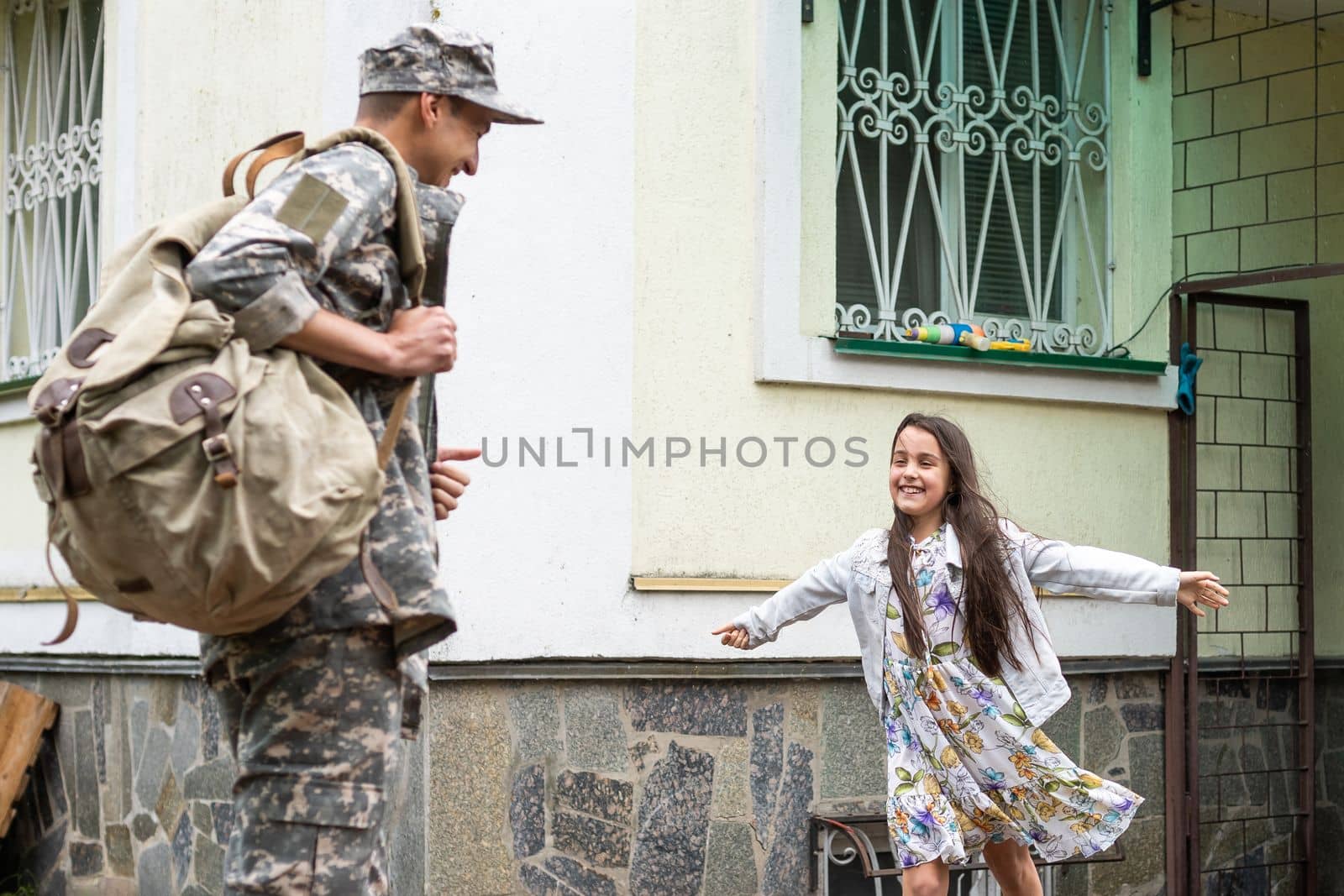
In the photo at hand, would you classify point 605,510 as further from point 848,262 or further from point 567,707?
point 848,262

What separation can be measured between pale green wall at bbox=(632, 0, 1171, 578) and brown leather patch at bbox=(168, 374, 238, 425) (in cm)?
345

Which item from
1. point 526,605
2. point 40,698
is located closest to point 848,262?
point 526,605

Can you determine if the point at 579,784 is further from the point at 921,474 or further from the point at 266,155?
the point at 266,155

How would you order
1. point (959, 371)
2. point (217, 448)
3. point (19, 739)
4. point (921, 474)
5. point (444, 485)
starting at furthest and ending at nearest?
1. point (19, 739)
2. point (959, 371)
3. point (921, 474)
4. point (444, 485)
5. point (217, 448)

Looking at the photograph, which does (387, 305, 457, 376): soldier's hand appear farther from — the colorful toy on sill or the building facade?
the colorful toy on sill

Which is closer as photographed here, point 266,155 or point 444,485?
point 266,155

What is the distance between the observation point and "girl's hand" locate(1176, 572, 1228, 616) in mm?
4848

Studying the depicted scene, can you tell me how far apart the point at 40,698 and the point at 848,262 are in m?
3.64

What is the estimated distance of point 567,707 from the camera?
6.01 metres

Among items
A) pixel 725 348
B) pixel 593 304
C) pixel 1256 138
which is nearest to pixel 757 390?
pixel 725 348

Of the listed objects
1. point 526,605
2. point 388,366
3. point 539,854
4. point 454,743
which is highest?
point 388,366

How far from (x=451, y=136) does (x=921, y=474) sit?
98.5 inches

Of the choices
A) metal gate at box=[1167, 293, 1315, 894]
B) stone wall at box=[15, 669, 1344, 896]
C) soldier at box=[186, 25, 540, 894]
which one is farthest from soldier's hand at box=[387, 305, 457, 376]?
metal gate at box=[1167, 293, 1315, 894]

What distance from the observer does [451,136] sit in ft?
10.7
